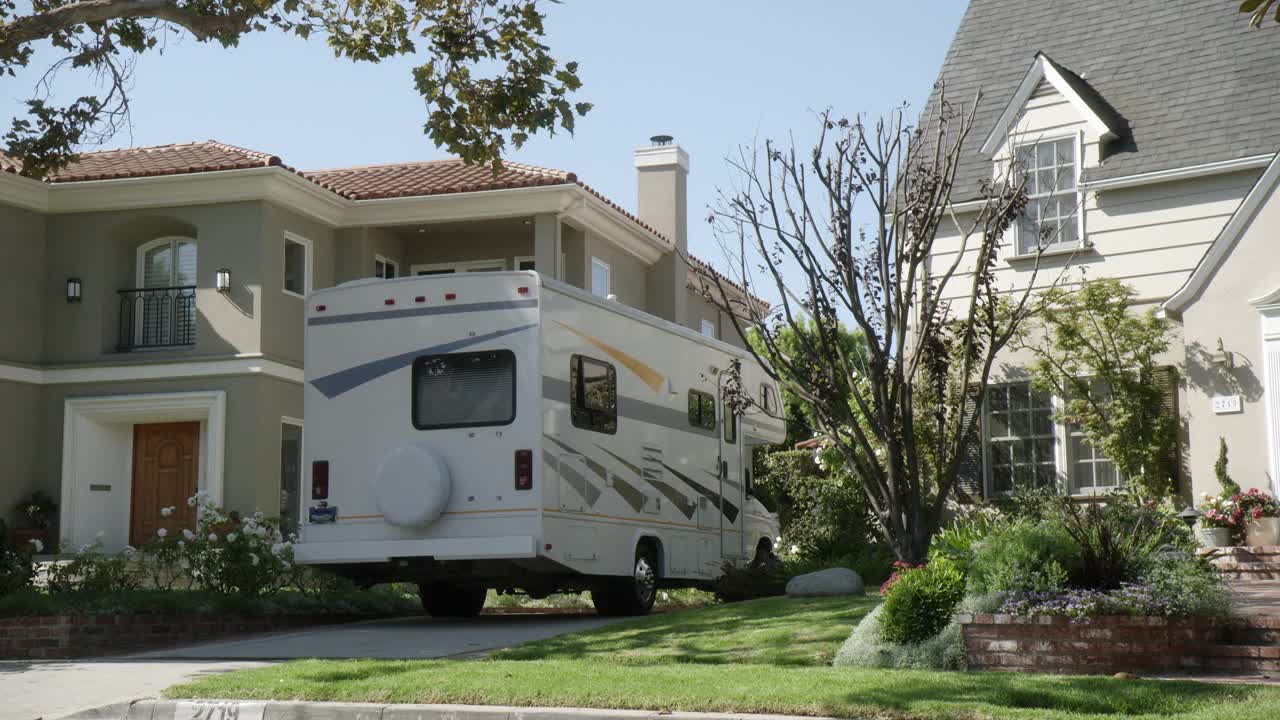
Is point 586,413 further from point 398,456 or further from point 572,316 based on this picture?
point 398,456

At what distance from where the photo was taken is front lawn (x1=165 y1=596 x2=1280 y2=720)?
7746mm

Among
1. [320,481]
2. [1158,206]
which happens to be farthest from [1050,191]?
[320,481]

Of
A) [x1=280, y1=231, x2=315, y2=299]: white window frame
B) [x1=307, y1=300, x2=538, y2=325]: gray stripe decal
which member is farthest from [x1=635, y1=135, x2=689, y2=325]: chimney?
[x1=307, y1=300, x2=538, y2=325]: gray stripe decal

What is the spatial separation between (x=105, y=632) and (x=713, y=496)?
6925 mm

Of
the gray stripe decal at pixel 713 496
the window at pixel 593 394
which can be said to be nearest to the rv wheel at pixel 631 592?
the gray stripe decal at pixel 713 496

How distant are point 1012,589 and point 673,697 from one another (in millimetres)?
2942

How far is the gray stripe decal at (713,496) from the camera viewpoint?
52.4 ft

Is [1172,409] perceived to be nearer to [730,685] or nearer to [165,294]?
[730,685]

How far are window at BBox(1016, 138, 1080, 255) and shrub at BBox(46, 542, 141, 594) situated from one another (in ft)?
36.6

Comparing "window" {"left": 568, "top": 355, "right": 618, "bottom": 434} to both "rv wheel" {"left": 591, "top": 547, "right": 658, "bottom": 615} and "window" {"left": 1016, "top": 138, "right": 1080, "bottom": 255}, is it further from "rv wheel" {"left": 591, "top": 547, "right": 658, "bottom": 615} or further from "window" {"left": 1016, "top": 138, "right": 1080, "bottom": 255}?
"window" {"left": 1016, "top": 138, "right": 1080, "bottom": 255}

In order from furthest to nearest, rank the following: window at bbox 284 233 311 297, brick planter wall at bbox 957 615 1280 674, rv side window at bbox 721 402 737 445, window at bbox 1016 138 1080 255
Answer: window at bbox 284 233 311 297
window at bbox 1016 138 1080 255
rv side window at bbox 721 402 737 445
brick planter wall at bbox 957 615 1280 674

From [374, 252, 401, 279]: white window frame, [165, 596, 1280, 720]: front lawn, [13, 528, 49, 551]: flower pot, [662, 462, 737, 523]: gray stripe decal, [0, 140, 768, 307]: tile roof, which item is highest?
[0, 140, 768, 307]: tile roof

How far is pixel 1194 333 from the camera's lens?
1644cm

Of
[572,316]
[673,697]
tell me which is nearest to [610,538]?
[572,316]
